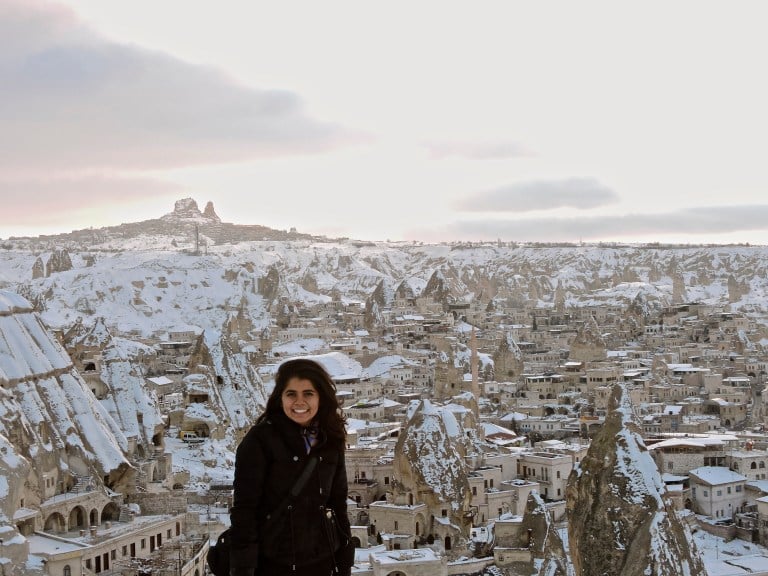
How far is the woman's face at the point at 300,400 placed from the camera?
5.11 metres

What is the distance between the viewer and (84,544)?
20391mm

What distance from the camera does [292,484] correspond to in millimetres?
4961

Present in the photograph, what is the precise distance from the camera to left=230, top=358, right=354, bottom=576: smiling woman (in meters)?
4.86

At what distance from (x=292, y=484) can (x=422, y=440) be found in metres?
23.3

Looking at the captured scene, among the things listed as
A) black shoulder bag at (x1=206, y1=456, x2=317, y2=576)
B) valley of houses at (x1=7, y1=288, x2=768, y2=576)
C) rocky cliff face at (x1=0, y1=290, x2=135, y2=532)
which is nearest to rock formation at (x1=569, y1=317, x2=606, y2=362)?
valley of houses at (x1=7, y1=288, x2=768, y2=576)

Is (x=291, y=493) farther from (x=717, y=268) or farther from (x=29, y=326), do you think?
(x=717, y=268)

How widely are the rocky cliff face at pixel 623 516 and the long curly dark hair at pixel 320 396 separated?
10084 millimetres

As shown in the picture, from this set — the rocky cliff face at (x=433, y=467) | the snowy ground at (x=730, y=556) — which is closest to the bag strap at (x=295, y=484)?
the rocky cliff face at (x=433, y=467)

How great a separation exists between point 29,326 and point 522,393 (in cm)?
3583

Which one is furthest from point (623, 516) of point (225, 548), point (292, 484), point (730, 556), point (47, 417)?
point (730, 556)

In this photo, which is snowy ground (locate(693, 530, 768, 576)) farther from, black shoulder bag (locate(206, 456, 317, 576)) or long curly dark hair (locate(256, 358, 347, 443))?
black shoulder bag (locate(206, 456, 317, 576))

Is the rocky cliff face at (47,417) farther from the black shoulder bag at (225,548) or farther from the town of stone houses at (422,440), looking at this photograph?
the black shoulder bag at (225,548)

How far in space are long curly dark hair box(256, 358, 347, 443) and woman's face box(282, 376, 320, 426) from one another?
0.08 feet

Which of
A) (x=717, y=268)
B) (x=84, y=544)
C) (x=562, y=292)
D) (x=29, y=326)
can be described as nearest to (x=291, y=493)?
(x=84, y=544)
